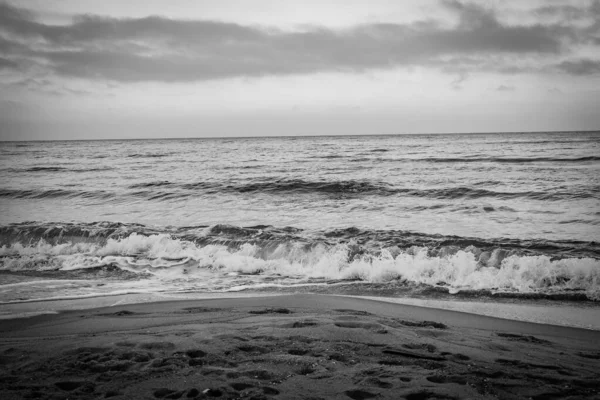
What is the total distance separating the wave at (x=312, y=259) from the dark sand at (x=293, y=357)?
96.6 inches

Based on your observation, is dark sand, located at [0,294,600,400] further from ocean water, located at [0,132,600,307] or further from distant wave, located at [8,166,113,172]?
distant wave, located at [8,166,113,172]

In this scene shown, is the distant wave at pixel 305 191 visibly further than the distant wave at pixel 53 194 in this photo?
No

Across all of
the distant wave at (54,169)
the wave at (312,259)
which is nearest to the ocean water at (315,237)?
the wave at (312,259)

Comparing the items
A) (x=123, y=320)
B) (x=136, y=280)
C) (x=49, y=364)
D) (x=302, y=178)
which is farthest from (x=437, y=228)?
(x=302, y=178)

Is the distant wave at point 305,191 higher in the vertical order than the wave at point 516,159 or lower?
lower

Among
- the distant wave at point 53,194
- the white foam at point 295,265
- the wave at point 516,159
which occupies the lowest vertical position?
the white foam at point 295,265

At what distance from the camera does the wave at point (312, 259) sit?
7.90 metres

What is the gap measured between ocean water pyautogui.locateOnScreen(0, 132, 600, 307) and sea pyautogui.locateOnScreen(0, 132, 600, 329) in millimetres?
45

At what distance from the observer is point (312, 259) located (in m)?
9.98

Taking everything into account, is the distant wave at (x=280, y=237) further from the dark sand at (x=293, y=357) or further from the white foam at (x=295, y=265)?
the dark sand at (x=293, y=357)

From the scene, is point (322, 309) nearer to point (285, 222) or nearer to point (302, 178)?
point (285, 222)

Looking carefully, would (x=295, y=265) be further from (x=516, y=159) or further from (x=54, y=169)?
(x=54, y=169)

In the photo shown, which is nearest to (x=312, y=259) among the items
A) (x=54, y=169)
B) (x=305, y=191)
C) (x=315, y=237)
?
(x=315, y=237)

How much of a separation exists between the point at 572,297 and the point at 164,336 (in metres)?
6.46
